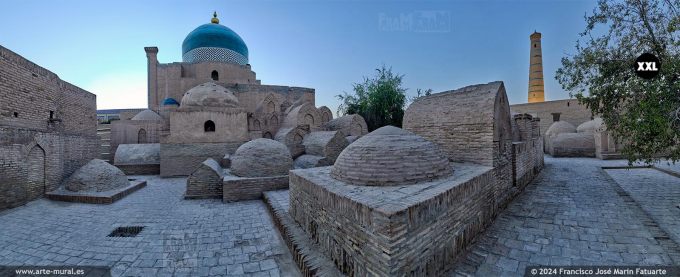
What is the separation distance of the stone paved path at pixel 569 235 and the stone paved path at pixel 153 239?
3.08 m

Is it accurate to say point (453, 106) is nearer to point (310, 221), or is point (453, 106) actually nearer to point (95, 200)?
point (310, 221)

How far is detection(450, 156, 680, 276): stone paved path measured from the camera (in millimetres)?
3756

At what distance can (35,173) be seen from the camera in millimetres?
7984

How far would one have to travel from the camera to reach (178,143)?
1309 cm

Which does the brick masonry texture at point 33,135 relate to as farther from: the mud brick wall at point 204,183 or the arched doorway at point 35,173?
the mud brick wall at point 204,183

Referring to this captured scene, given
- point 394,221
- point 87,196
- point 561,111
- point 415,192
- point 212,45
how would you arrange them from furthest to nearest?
point 561,111 < point 212,45 < point 87,196 < point 415,192 < point 394,221

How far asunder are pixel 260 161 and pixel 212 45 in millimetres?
17122

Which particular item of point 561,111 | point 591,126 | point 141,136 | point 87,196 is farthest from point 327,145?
point 561,111

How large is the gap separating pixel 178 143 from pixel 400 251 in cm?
1349

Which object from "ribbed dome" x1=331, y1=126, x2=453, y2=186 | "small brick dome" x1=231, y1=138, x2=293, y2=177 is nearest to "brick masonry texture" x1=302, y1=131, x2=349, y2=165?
"small brick dome" x1=231, y1=138, x2=293, y2=177

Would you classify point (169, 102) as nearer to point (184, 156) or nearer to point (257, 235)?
point (184, 156)

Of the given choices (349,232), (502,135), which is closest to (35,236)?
(349,232)

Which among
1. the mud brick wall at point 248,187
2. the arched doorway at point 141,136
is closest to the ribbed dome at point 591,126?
the mud brick wall at point 248,187

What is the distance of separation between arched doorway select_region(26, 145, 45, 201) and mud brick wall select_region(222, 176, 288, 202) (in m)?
5.57
